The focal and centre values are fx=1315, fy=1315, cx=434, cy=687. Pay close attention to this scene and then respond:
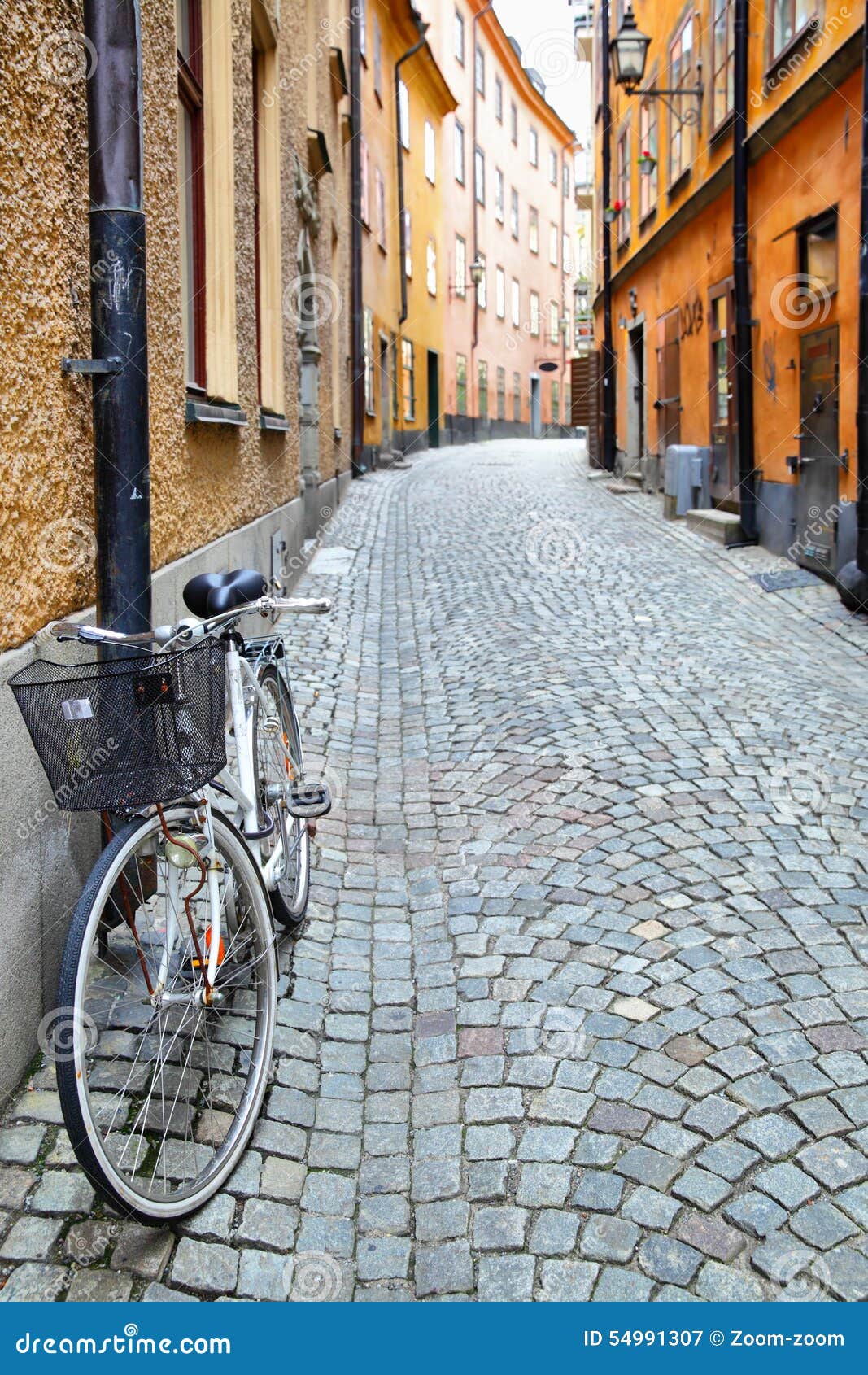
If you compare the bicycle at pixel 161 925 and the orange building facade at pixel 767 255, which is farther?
the orange building facade at pixel 767 255

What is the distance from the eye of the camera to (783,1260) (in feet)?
8.75

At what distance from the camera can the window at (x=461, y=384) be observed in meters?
36.0

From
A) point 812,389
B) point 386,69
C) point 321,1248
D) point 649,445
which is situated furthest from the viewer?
point 386,69

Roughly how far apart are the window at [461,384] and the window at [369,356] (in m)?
12.9

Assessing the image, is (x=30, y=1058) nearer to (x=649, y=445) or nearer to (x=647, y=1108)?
(x=647, y=1108)

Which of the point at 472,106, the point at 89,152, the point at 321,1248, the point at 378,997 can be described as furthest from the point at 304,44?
the point at 472,106

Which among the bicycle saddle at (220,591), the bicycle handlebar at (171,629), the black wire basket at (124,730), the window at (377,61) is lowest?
the black wire basket at (124,730)

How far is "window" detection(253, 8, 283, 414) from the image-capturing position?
9695mm

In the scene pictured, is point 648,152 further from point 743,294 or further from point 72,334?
point 72,334

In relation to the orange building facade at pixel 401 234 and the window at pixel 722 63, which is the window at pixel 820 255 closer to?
the window at pixel 722 63

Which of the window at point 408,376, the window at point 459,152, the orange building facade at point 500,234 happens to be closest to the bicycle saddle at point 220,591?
the window at point 408,376

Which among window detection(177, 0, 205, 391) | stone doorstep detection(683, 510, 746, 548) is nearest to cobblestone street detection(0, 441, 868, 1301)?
window detection(177, 0, 205, 391)

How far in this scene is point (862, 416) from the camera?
9383 millimetres

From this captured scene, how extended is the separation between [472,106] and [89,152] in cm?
3689
